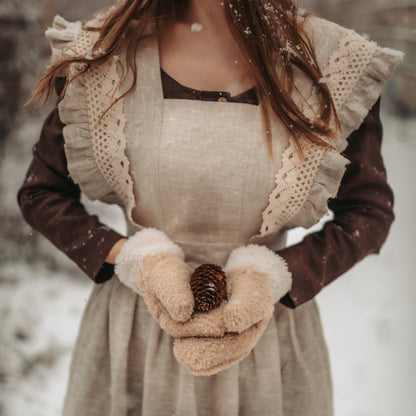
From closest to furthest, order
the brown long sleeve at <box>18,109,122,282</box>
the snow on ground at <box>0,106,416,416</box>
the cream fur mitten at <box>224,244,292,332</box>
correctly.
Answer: the cream fur mitten at <box>224,244,292,332</box>, the brown long sleeve at <box>18,109,122,282</box>, the snow on ground at <box>0,106,416,416</box>

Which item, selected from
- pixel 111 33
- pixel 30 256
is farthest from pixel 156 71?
pixel 30 256

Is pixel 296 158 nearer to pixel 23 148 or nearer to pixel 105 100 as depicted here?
pixel 105 100

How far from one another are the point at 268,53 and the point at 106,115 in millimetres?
187

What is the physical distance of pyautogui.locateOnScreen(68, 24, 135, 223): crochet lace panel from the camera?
49 cm

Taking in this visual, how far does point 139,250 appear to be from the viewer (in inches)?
19.1

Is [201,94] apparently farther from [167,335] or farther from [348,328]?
[348,328]

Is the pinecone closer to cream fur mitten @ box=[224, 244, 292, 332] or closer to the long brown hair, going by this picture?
cream fur mitten @ box=[224, 244, 292, 332]

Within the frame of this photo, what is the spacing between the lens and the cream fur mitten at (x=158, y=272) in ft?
1.39

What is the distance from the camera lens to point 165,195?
496mm

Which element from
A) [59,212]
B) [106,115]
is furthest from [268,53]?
[59,212]

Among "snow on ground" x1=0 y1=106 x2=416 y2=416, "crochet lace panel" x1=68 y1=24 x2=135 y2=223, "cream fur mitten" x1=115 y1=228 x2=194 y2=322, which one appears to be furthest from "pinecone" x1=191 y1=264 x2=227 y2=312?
"snow on ground" x1=0 y1=106 x2=416 y2=416

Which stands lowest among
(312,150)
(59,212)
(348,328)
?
(348,328)

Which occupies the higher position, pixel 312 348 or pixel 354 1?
pixel 354 1

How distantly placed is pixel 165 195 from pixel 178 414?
25 centimetres
